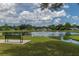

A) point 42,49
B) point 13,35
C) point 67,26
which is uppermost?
point 67,26

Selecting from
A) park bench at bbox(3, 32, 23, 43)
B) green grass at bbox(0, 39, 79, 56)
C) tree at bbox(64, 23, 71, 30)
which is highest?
tree at bbox(64, 23, 71, 30)

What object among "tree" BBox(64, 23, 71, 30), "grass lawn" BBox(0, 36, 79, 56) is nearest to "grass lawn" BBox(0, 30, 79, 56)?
"grass lawn" BBox(0, 36, 79, 56)

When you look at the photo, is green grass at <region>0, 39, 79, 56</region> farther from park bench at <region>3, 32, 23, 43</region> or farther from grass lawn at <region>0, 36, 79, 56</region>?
park bench at <region>3, 32, 23, 43</region>

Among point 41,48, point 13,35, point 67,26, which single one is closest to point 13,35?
point 13,35

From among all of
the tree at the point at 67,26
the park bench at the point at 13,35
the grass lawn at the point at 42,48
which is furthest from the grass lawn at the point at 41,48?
the tree at the point at 67,26

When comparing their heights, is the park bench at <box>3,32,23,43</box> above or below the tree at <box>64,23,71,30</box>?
below

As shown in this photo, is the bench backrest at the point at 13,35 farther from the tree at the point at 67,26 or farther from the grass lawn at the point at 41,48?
the tree at the point at 67,26

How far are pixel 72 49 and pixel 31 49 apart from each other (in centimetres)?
74

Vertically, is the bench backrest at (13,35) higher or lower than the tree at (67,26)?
lower

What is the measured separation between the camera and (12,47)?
A: 436 centimetres

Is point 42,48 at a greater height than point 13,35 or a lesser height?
lesser

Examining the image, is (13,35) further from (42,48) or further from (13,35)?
(42,48)

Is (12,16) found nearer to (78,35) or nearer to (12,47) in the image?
(12,47)

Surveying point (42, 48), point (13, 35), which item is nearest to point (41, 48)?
point (42, 48)
